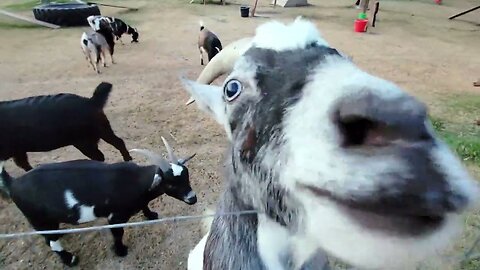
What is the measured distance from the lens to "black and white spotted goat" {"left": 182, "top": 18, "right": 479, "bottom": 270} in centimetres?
84

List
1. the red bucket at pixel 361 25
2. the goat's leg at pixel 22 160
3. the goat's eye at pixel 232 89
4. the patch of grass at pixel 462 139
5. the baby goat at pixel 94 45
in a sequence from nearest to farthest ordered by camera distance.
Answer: the goat's eye at pixel 232 89
the goat's leg at pixel 22 160
the patch of grass at pixel 462 139
the baby goat at pixel 94 45
the red bucket at pixel 361 25

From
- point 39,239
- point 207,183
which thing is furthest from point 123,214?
point 207,183

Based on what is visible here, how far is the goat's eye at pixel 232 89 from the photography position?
1.39 meters

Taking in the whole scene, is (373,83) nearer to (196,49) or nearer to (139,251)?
(139,251)

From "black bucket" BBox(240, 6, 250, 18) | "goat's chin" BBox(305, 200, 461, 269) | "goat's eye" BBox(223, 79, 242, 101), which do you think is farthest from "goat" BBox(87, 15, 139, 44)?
"goat's chin" BBox(305, 200, 461, 269)

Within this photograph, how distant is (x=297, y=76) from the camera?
1.20m

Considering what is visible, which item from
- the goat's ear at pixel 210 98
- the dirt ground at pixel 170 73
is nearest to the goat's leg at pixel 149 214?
the dirt ground at pixel 170 73

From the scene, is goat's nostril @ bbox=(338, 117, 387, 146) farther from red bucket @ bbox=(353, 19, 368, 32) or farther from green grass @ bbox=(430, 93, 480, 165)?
red bucket @ bbox=(353, 19, 368, 32)

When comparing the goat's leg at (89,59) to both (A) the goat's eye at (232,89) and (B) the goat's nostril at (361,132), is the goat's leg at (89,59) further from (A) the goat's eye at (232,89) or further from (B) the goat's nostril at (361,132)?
(B) the goat's nostril at (361,132)

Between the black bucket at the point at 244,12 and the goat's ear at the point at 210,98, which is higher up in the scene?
the goat's ear at the point at 210,98

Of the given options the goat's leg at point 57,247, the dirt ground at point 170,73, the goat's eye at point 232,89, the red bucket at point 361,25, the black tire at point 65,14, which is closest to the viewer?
the goat's eye at point 232,89

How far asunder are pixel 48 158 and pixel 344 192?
445cm

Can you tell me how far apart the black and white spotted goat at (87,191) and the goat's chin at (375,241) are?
249 cm

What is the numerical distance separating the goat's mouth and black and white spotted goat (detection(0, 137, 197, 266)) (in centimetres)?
261
